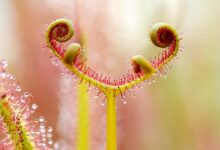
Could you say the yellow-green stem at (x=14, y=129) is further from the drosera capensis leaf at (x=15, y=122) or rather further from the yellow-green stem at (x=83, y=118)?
the yellow-green stem at (x=83, y=118)

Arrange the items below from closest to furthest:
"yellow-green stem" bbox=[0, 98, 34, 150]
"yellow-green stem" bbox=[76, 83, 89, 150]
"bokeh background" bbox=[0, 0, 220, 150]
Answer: "yellow-green stem" bbox=[0, 98, 34, 150] → "yellow-green stem" bbox=[76, 83, 89, 150] → "bokeh background" bbox=[0, 0, 220, 150]

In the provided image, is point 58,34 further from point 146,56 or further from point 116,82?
point 146,56

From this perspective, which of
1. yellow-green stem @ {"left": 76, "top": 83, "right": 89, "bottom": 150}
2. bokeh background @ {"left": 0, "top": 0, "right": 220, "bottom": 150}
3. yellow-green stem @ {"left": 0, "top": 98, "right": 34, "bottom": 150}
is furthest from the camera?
bokeh background @ {"left": 0, "top": 0, "right": 220, "bottom": 150}

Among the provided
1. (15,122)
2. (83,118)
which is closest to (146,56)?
(83,118)

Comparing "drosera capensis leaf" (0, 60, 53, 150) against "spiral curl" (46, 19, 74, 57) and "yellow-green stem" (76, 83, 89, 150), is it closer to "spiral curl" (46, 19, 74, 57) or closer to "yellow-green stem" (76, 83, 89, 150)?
"spiral curl" (46, 19, 74, 57)

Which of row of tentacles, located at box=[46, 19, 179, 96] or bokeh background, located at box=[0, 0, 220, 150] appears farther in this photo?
bokeh background, located at box=[0, 0, 220, 150]

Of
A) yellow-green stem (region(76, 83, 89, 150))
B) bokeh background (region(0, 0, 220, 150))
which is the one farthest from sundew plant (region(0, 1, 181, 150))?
bokeh background (region(0, 0, 220, 150))

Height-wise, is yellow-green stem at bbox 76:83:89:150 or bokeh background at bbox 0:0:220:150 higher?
bokeh background at bbox 0:0:220:150

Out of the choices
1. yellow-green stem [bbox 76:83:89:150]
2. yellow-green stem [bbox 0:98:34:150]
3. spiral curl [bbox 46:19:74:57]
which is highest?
spiral curl [bbox 46:19:74:57]
